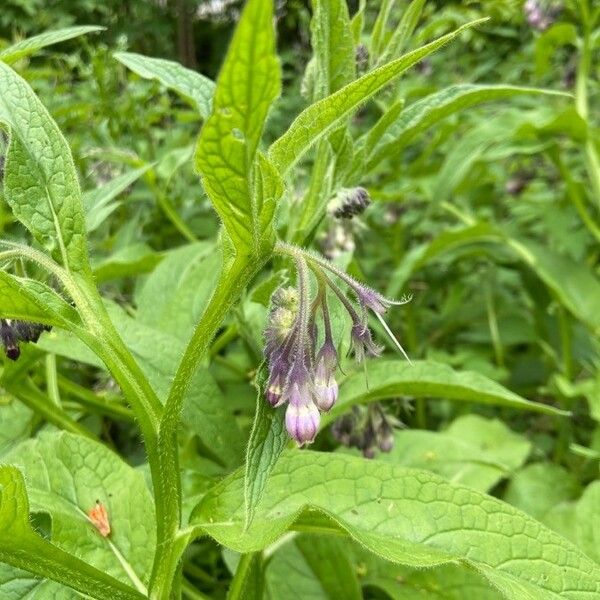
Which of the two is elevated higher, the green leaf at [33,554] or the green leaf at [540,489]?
the green leaf at [33,554]

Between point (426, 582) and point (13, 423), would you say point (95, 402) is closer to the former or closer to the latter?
point (13, 423)

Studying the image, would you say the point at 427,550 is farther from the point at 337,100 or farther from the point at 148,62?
the point at 148,62

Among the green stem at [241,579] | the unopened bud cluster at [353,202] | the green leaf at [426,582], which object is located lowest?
the green leaf at [426,582]

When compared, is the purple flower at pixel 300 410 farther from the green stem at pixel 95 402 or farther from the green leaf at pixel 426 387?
the green stem at pixel 95 402

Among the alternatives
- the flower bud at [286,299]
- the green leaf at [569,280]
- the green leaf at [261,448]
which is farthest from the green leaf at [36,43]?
the green leaf at [569,280]

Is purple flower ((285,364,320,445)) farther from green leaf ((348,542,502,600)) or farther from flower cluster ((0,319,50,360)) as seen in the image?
green leaf ((348,542,502,600))

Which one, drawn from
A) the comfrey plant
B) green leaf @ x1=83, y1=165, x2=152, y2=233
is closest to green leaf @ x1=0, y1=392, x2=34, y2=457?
the comfrey plant
